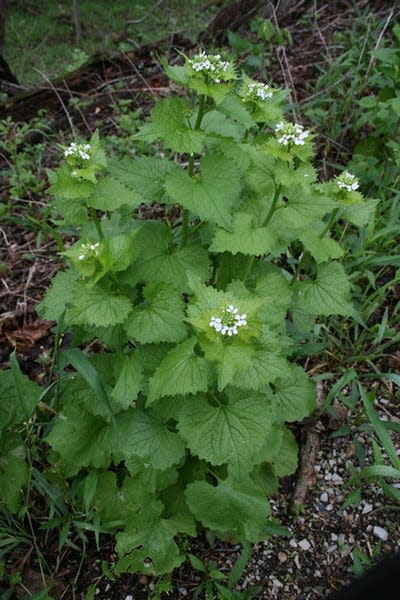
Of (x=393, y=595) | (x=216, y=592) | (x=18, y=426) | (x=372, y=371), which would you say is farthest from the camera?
(x=372, y=371)

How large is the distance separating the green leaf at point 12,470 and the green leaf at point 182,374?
31.8 inches

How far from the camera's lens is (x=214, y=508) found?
180 cm

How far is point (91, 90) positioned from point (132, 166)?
9.93ft

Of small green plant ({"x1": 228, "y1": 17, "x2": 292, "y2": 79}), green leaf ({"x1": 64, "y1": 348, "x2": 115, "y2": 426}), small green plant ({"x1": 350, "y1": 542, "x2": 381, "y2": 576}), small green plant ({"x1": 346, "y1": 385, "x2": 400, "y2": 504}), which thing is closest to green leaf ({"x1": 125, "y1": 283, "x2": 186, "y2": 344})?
green leaf ({"x1": 64, "y1": 348, "x2": 115, "y2": 426})

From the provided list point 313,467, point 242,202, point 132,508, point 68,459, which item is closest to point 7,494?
point 68,459

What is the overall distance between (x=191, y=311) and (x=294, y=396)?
807 mm

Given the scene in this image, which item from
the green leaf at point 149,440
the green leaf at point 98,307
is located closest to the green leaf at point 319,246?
the green leaf at point 98,307

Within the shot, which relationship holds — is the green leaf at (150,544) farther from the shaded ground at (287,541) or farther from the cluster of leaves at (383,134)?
the cluster of leaves at (383,134)

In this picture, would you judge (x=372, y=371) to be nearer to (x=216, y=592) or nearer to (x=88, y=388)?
(x=216, y=592)

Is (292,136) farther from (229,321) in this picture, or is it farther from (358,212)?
(229,321)

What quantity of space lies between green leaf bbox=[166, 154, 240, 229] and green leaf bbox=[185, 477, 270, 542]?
975mm

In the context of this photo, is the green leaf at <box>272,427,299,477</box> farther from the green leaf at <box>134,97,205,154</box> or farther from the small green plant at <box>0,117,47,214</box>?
the small green plant at <box>0,117,47,214</box>

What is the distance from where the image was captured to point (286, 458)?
2.11 metres

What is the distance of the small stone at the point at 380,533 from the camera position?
2035 mm
